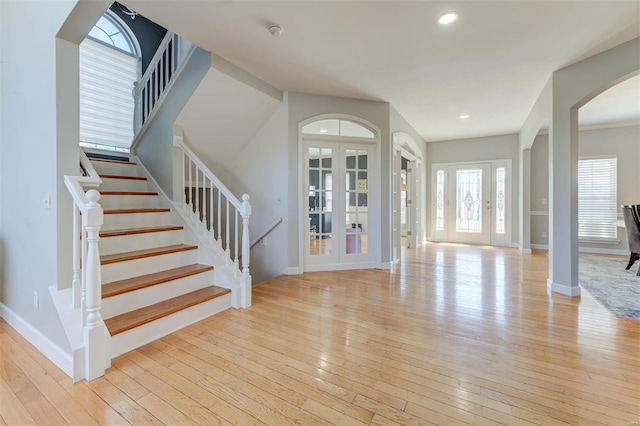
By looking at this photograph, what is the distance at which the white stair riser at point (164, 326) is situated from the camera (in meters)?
1.96

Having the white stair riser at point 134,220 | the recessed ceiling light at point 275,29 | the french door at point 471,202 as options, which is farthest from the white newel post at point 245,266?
the french door at point 471,202

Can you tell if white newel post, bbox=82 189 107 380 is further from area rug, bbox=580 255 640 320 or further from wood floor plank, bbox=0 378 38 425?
area rug, bbox=580 255 640 320

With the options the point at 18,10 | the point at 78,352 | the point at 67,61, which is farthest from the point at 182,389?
the point at 18,10

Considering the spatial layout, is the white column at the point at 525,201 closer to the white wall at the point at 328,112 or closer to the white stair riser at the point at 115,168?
the white wall at the point at 328,112

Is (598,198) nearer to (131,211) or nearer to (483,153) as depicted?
(483,153)

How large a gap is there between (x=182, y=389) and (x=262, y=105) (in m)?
3.40

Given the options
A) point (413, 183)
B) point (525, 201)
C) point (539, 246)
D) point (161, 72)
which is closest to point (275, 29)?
point (161, 72)

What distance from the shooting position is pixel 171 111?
→ 11.2 feet

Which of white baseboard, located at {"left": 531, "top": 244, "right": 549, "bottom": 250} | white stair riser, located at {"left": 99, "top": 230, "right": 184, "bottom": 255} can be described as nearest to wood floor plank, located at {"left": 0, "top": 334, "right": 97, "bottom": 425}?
white stair riser, located at {"left": 99, "top": 230, "right": 184, "bottom": 255}

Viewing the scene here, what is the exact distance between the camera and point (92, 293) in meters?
1.71

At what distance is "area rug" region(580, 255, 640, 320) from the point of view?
112 inches

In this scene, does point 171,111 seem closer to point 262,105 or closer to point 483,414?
point 262,105

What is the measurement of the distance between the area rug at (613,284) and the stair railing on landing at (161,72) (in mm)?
5265

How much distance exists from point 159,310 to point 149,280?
287mm
